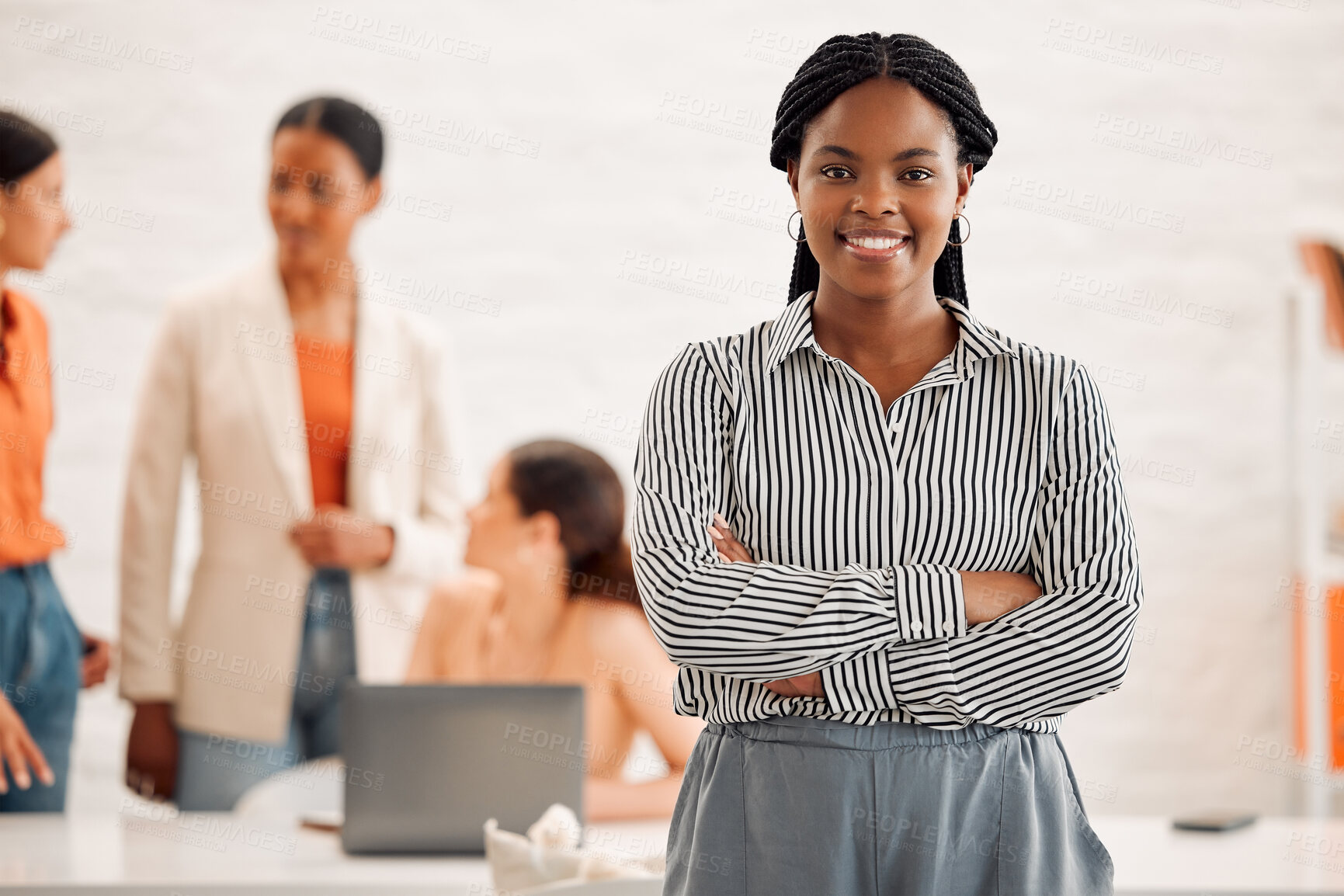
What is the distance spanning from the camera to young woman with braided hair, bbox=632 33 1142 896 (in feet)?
3.65

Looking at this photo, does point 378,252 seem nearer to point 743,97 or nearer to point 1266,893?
point 743,97

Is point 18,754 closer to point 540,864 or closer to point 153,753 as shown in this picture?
point 153,753

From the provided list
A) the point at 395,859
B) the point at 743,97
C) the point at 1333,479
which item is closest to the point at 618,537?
the point at 395,859

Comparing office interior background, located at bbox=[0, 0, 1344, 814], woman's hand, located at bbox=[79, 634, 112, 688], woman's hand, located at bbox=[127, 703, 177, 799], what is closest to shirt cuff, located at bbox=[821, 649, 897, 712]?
woman's hand, located at bbox=[127, 703, 177, 799]

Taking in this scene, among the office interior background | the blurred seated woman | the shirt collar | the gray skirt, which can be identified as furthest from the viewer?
the office interior background

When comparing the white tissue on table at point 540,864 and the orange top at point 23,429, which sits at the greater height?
the orange top at point 23,429

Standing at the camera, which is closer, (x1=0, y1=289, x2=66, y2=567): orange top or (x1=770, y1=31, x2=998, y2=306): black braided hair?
(x1=770, y1=31, x2=998, y2=306): black braided hair

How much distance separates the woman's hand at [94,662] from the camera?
351 centimetres

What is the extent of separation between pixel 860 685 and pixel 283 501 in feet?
8.63

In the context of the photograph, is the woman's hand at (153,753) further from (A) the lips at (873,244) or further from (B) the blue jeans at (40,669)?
(A) the lips at (873,244)

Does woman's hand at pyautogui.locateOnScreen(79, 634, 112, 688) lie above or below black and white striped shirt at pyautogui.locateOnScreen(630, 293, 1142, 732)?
below

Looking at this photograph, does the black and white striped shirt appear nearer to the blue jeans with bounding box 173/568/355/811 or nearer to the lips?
the lips

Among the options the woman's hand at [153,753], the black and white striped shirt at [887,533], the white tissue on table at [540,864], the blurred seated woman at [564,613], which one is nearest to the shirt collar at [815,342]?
the black and white striped shirt at [887,533]

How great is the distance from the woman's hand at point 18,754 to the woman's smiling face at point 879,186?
8.27 feet
